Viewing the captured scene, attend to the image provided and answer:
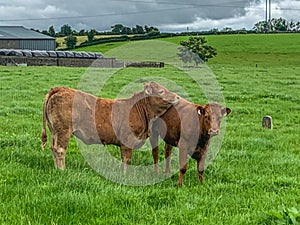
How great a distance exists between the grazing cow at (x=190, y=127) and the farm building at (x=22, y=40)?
259 ft

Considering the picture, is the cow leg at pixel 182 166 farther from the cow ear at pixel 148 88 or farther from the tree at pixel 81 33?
the tree at pixel 81 33

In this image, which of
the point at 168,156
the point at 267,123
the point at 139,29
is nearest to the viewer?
the point at 168,156

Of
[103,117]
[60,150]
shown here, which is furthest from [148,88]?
[60,150]

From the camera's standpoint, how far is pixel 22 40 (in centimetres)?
8531

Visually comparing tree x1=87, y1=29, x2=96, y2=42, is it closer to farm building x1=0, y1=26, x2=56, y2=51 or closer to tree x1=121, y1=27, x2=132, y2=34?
tree x1=121, y1=27, x2=132, y2=34

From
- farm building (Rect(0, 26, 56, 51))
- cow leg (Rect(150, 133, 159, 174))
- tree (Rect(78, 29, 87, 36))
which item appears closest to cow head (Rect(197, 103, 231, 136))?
cow leg (Rect(150, 133, 159, 174))

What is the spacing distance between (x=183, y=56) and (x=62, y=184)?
5080 centimetres

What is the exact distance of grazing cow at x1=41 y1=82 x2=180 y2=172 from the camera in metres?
7.76

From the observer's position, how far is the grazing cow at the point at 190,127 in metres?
7.20

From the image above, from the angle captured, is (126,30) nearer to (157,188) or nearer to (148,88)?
(148,88)

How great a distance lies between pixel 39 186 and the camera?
6328mm

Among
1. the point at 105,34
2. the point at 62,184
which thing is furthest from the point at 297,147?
the point at 105,34

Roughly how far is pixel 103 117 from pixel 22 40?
81560 millimetres

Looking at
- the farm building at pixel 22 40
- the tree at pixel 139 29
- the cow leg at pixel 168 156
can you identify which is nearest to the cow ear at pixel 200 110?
the cow leg at pixel 168 156
